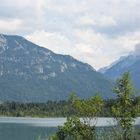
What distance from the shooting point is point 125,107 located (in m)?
23.0

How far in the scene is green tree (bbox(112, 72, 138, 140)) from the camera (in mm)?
22781

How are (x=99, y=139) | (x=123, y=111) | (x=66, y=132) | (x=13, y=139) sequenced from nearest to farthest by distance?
(x=123, y=111)
(x=66, y=132)
(x=99, y=139)
(x=13, y=139)

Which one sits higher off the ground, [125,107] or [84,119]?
[125,107]

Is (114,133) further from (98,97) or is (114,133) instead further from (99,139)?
(99,139)

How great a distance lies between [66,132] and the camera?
24.6m

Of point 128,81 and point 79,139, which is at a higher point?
point 128,81

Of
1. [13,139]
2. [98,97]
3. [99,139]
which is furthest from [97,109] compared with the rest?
[13,139]

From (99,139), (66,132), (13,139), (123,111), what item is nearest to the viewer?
(123,111)

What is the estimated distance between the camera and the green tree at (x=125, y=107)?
74.7 ft

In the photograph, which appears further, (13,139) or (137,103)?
(13,139)

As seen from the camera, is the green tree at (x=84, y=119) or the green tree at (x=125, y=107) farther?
the green tree at (x=84, y=119)

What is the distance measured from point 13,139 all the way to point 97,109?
11812cm

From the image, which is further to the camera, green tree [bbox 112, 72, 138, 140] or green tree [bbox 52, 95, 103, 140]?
green tree [bbox 52, 95, 103, 140]

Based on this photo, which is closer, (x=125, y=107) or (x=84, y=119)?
(x=125, y=107)
